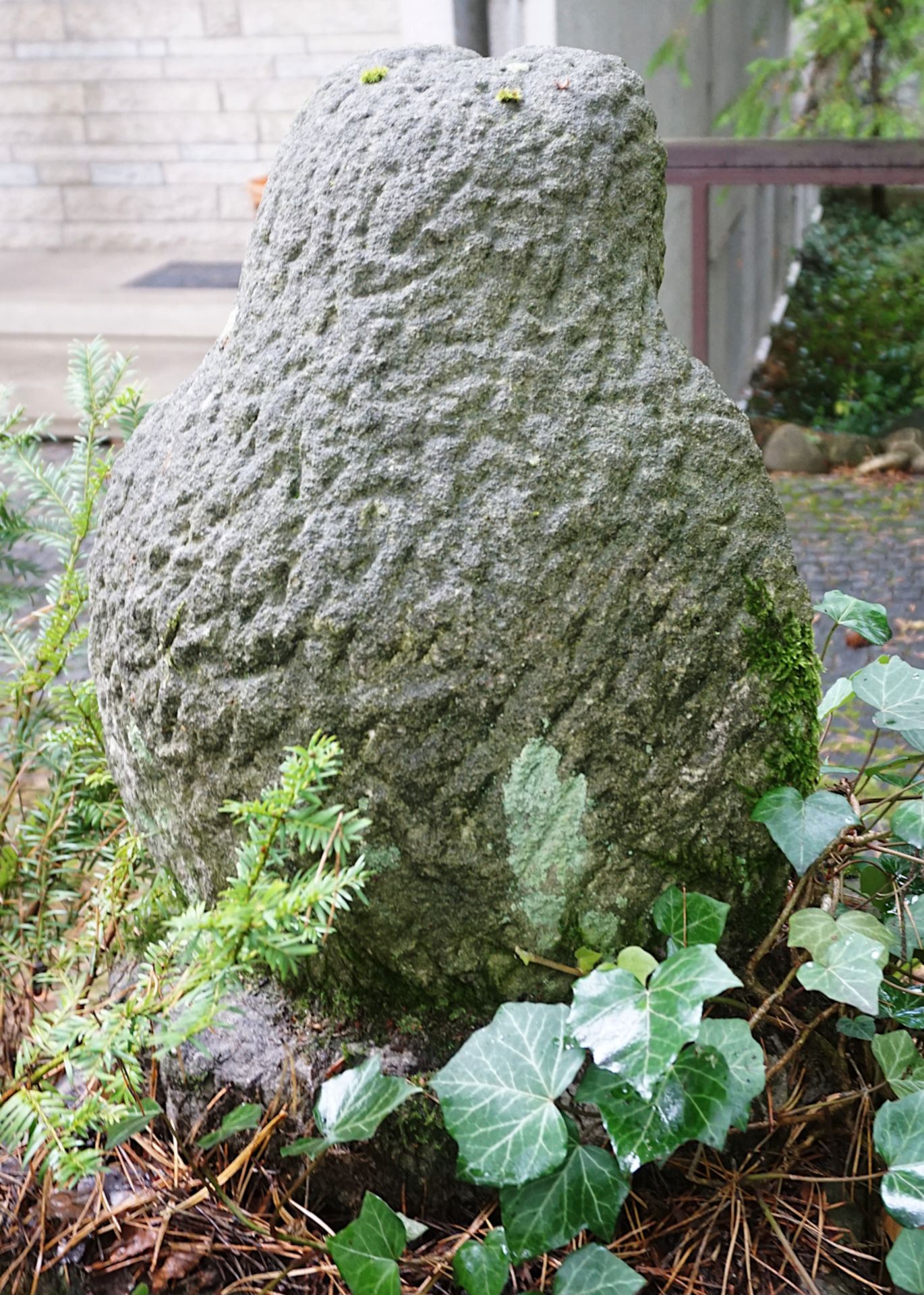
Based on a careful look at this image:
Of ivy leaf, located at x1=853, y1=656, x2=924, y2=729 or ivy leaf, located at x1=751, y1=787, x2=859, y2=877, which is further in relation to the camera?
ivy leaf, located at x1=853, y1=656, x2=924, y2=729

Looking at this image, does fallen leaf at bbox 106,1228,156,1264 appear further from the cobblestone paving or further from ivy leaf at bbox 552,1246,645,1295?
the cobblestone paving

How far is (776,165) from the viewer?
12.7ft

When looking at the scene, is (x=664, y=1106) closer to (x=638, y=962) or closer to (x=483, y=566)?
(x=638, y=962)

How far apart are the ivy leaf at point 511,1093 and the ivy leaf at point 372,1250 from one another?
4.0 inches

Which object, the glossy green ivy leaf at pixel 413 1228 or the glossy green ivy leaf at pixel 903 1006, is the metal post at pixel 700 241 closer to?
the glossy green ivy leaf at pixel 903 1006

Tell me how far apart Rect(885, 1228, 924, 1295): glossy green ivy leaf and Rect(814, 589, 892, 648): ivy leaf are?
70 centimetres

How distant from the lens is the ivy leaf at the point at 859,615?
1.49m

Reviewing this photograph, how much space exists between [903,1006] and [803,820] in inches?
10.4

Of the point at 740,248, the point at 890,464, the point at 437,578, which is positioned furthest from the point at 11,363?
the point at 437,578

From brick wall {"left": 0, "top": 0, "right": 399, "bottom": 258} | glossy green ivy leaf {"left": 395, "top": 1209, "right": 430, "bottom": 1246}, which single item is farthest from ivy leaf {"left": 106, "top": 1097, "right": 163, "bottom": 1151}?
brick wall {"left": 0, "top": 0, "right": 399, "bottom": 258}

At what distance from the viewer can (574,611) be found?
1.20 m

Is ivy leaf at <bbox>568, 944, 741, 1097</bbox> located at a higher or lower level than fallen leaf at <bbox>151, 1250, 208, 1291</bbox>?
higher

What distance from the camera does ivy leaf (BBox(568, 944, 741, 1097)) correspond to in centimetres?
103

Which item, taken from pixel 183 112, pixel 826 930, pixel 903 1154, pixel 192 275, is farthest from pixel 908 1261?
pixel 183 112
